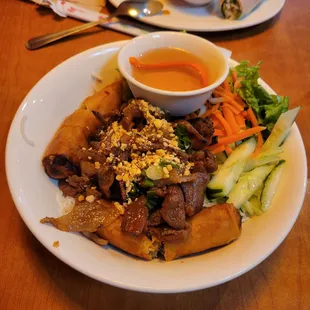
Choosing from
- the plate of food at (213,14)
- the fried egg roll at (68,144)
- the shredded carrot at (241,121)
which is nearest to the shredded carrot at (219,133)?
the shredded carrot at (241,121)

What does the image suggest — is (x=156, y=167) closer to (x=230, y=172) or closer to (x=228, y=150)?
(x=230, y=172)

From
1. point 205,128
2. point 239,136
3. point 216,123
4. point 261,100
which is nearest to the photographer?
point 205,128

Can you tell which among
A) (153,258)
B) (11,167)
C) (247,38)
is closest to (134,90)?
(11,167)

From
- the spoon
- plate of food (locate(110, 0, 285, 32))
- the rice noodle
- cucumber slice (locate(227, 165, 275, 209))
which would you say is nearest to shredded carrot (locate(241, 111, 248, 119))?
cucumber slice (locate(227, 165, 275, 209))

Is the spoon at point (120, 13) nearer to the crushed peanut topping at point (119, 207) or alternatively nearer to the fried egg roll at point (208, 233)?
the crushed peanut topping at point (119, 207)

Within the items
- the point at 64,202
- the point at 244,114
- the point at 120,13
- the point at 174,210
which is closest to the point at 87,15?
the point at 120,13

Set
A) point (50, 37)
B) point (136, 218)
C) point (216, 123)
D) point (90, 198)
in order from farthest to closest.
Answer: point (50, 37) < point (216, 123) < point (90, 198) < point (136, 218)

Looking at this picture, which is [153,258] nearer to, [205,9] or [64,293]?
[64,293]
